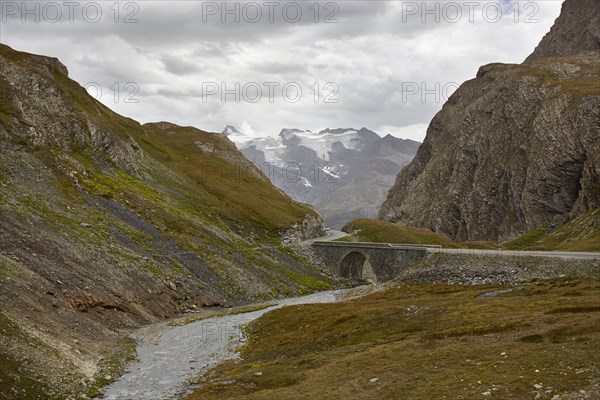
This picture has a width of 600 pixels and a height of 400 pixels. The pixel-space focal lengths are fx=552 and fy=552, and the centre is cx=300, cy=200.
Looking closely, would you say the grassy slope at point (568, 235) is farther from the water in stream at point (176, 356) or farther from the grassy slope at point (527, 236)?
the water in stream at point (176, 356)

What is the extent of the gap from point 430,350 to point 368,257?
9733 cm

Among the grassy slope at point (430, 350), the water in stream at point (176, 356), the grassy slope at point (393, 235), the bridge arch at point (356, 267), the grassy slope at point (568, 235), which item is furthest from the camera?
the grassy slope at point (393, 235)

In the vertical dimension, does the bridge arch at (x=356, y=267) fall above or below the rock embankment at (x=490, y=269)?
below

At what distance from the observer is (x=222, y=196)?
563 feet

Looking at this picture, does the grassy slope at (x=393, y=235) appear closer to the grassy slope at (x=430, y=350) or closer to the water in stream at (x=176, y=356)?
the water in stream at (x=176, y=356)

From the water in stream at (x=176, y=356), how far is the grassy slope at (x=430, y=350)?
260 centimetres

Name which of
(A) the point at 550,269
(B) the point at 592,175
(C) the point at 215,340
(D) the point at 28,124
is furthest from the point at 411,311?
(B) the point at 592,175

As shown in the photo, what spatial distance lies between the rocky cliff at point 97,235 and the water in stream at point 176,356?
3.18m

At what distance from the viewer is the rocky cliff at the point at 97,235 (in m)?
55.4

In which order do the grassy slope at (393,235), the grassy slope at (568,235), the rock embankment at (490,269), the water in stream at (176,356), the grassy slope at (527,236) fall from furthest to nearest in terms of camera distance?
the grassy slope at (393,235) → the grassy slope at (527,236) → the grassy slope at (568,235) → the rock embankment at (490,269) → the water in stream at (176,356)

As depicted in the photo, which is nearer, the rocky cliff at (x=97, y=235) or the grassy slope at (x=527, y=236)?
the rocky cliff at (x=97, y=235)

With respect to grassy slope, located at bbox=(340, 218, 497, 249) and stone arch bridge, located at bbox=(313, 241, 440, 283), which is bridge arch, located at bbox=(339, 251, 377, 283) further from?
grassy slope, located at bbox=(340, 218, 497, 249)

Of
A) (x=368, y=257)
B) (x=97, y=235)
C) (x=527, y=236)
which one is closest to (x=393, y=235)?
(x=527, y=236)

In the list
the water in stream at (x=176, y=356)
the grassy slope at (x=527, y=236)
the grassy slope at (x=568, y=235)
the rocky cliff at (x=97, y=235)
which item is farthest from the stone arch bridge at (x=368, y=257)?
the water in stream at (x=176, y=356)
